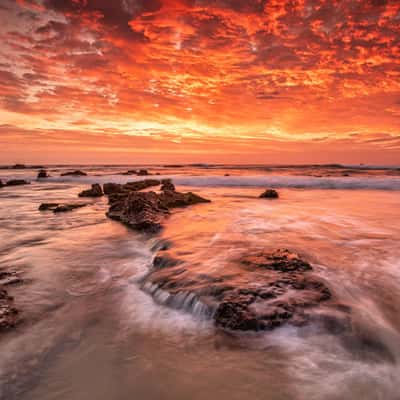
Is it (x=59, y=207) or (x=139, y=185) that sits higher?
(x=139, y=185)

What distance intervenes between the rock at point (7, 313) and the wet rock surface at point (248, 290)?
4.71ft

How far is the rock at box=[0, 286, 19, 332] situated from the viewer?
102 inches

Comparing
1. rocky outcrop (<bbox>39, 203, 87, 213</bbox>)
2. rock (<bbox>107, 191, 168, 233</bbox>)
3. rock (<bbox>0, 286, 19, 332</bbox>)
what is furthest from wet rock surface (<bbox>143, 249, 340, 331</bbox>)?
rocky outcrop (<bbox>39, 203, 87, 213</bbox>)

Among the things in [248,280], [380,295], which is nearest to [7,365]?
[248,280]

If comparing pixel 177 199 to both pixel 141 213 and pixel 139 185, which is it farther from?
pixel 139 185

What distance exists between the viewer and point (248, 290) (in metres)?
2.93

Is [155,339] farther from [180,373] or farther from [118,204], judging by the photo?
[118,204]

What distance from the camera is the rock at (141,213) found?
679cm

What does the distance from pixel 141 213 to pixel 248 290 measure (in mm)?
4804

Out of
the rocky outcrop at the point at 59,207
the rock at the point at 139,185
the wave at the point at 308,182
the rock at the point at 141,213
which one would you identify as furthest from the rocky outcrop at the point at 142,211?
the wave at the point at 308,182

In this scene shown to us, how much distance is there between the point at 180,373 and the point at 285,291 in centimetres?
146

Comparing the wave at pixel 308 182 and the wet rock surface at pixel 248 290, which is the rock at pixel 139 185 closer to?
the wave at pixel 308 182

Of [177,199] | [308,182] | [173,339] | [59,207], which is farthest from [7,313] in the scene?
[308,182]

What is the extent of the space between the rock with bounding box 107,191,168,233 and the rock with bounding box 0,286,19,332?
12.3 feet
